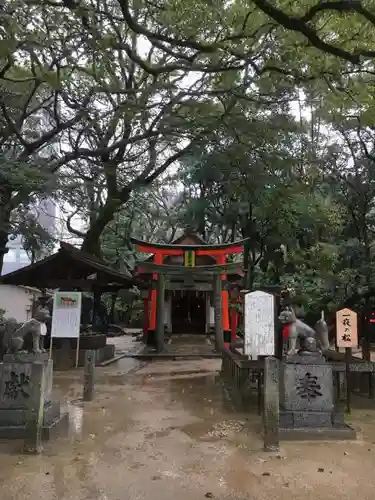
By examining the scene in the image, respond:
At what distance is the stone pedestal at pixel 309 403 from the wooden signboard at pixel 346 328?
1.80 m

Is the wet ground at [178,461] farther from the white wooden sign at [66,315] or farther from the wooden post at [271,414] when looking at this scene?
the white wooden sign at [66,315]

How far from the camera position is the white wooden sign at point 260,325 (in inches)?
311

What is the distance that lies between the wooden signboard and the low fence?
0.42 metres

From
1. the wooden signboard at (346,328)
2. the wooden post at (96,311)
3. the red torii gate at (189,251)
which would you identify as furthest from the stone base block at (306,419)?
the red torii gate at (189,251)

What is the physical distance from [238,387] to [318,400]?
9.27 ft

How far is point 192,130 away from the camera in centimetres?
1180

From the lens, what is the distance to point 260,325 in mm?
7965

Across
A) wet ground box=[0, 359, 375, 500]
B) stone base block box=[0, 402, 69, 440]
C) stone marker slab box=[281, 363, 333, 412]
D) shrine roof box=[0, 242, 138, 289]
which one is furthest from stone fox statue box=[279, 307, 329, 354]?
shrine roof box=[0, 242, 138, 289]

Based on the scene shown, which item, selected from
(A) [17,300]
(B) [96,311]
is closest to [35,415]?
(B) [96,311]

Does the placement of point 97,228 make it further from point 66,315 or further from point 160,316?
Result: point 66,315

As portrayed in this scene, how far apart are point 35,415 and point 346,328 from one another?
5.65 meters

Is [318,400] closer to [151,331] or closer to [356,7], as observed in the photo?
[356,7]

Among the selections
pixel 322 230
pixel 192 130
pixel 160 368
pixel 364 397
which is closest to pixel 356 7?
pixel 192 130

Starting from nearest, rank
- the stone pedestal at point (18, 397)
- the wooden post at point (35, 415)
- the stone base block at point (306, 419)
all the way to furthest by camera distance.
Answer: the wooden post at point (35, 415) → the stone pedestal at point (18, 397) → the stone base block at point (306, 419)
